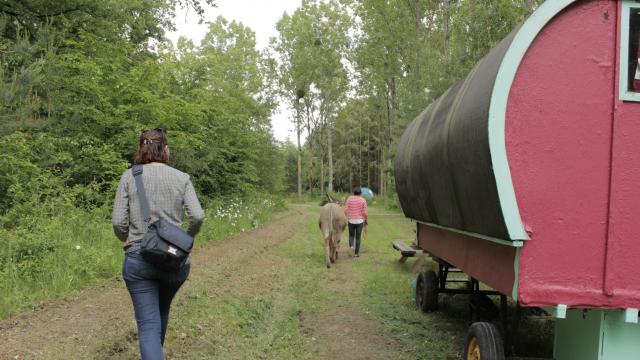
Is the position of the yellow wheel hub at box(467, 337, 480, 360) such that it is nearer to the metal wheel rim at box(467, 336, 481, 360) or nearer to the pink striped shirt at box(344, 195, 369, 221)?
the metal wheel rim at box(467, 336, 481, 360)

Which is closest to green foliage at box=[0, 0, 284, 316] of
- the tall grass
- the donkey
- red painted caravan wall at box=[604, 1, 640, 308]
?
the tall grass

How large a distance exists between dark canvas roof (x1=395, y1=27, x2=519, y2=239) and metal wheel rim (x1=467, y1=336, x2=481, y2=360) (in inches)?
39.5

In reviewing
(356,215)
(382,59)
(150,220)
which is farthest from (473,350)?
(382,59)

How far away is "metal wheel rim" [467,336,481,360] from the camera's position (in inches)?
167

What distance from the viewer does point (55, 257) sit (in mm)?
7953

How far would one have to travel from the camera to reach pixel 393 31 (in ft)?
109

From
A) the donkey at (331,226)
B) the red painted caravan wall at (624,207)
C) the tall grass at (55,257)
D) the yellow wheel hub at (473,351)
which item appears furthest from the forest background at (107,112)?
the red painted caravan wall at (624,207)

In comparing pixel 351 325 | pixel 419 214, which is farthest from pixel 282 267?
pixel 419 214

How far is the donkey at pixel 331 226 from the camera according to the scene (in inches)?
467

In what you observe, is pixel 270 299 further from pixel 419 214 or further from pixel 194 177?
pixel 194 177

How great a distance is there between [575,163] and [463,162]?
88 cm

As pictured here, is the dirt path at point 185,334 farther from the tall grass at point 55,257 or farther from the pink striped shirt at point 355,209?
the pink striped shirt at point 355,209

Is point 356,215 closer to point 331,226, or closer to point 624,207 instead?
point 331,226

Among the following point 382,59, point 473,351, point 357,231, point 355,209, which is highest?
point 382,59
